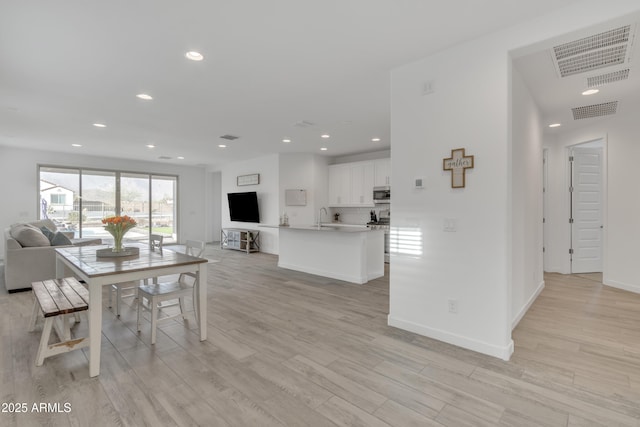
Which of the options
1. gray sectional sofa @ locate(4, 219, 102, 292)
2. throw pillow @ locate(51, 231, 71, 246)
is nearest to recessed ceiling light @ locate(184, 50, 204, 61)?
gray sectional sofa @ locate(4, 219, 102, 292)

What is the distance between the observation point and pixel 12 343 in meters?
2.82

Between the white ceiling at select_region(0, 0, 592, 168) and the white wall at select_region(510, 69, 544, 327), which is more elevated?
the white ceiling at select_region(0, 0, 592, 168)

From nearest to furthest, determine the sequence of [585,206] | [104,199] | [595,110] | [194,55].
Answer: [194,55]
[595,110]
[585,206]
[104,199]

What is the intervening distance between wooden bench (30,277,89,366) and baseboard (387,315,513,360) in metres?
2.83

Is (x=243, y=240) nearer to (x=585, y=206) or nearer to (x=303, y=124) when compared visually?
(x=303, y=124)

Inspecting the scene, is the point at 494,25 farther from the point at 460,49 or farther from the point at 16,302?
the point at 16,302

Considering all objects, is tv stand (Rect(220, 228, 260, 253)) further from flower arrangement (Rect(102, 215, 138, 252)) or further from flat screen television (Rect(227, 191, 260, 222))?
flower arrangement (Rect(102, 215, 138, 252))

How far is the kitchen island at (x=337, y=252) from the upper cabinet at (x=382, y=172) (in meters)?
2.09

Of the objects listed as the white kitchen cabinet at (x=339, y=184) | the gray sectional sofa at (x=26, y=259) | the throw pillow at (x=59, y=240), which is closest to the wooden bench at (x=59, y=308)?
the gray sectional sofa at (x=26, y=259)

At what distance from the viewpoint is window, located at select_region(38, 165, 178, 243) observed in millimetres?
7878

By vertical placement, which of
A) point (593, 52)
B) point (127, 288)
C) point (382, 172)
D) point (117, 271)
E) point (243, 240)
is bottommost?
point (127, 288)

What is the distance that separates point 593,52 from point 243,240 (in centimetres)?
793

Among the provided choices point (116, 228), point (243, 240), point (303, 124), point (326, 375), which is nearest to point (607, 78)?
point (303, 124)

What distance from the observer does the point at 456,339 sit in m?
2.80
